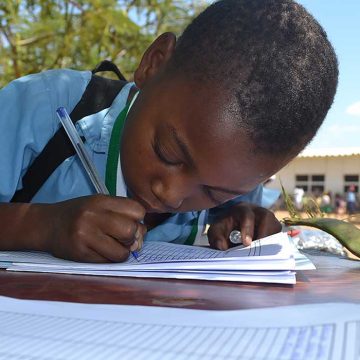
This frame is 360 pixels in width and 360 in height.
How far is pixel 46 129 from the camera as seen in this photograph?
77cm

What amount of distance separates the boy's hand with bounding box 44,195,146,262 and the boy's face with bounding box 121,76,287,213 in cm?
11

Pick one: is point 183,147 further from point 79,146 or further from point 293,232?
point 293,232

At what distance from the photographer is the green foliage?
275cm

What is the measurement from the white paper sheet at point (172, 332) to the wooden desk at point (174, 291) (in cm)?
5

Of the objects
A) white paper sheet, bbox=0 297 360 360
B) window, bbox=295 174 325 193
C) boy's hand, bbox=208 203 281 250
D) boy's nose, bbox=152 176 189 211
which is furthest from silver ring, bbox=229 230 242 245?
window, bbox=295 174 325 193

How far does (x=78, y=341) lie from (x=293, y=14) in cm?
55

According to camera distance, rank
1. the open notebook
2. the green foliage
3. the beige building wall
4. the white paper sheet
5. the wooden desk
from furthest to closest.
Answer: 1. the beige building wall
2. the green foliage
3. the open notebook
4. the wooden desk
5. the white paper sheet

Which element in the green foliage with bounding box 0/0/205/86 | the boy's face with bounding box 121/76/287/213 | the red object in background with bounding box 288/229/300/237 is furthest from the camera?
the green foliage with bounding box 0/0/205/86

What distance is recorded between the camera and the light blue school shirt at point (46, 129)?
2.41ft

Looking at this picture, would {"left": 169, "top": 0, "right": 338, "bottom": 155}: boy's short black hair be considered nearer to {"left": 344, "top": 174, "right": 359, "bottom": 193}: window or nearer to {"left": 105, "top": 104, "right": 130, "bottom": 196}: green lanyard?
{"left": 105, "top": 104, "right": 130, "bottom": 196}: green lanyard

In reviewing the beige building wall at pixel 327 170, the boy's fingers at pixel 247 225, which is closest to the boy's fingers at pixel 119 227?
the boy's fingers at pixel 247 225

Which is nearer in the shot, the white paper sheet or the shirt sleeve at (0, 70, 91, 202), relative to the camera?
the white paper sheet

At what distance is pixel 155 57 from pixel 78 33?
2255 millimetres

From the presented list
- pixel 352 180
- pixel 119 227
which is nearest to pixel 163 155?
pixel 119 227
